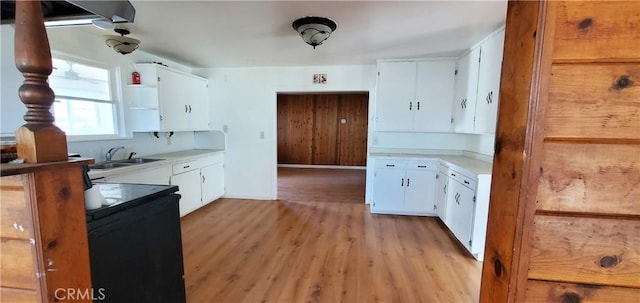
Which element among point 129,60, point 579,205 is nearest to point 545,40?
point 579,205

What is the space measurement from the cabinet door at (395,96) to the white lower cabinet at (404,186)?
561mm

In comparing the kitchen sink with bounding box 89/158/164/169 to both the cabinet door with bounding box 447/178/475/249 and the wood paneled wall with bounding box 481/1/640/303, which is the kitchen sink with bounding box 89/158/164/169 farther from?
the cabinet door with bounding box 447/178/475/249

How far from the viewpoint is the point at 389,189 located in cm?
375

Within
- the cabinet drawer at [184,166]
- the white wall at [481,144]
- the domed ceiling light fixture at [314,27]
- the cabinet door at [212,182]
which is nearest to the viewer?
the domed ceiling light fixture at [314,27]

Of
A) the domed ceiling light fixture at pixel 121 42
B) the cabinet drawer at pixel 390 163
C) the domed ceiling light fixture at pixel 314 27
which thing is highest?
the domed ceiling light fixture at pixel 314 27

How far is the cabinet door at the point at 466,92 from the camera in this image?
3.07m

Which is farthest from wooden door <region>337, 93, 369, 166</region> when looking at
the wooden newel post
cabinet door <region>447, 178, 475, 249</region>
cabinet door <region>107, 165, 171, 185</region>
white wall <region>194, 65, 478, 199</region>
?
the wooden newel post

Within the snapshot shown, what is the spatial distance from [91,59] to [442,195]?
435 centimetres

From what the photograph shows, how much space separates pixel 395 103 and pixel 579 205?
3.24 meters

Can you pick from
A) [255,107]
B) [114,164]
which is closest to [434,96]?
[255,107]

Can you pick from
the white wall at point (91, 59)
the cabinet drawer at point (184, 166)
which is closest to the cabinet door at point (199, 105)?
the white wall at point (91, 59)

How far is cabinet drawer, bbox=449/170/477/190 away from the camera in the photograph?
2.59 m

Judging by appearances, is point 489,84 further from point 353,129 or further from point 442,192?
point 353,129

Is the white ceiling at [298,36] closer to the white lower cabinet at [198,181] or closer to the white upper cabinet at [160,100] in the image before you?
the white upper cabinet at [160,100]
